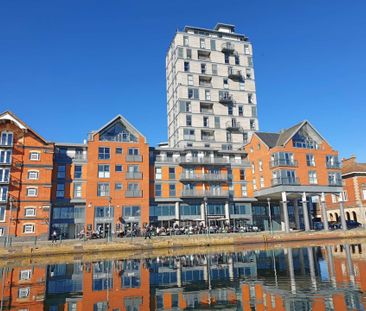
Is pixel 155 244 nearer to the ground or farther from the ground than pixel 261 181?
nearer to the ground

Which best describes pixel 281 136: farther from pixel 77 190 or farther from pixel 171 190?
pixel 77 190

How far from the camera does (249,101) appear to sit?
76.9 metres

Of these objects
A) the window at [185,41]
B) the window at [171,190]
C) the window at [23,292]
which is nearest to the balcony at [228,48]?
the window at [185,41]

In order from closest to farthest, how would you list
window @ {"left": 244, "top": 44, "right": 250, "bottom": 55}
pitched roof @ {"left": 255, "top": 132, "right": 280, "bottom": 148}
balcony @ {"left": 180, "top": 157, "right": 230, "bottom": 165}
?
1. balcony @ {"left": 180, "top": 157, "right": 230, "bottom": 165}
2. pitched roof @ {"left": 255, "top": 132, "right": 280, "bottom": 148}
3. window @ {"left": 244, "top": 44, "right": 250, "bottom": 55}

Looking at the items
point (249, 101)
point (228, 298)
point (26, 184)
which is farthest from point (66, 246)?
point (249, 101)

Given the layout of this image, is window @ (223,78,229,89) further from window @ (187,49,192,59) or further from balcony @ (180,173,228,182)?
balcony @ (180,173,228,182)

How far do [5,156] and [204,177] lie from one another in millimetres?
31184

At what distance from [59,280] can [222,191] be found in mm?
39094

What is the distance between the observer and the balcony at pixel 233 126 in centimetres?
7262

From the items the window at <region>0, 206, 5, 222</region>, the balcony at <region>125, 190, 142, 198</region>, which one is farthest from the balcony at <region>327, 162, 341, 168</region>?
the window at <region>0, 206, 5, 222</region>

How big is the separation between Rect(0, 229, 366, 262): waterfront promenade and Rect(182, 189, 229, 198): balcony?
11541 mm

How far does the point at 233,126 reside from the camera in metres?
73.0

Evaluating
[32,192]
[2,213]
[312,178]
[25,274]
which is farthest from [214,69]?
[25,274]

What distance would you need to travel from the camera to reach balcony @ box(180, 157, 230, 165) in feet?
193
